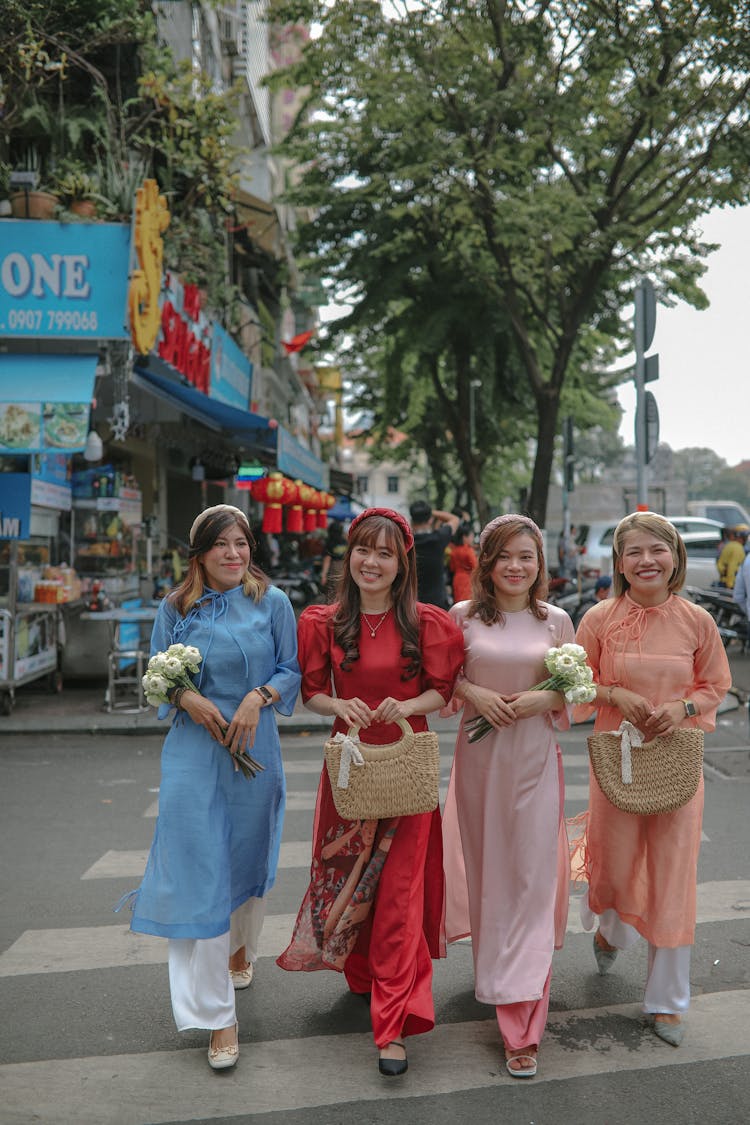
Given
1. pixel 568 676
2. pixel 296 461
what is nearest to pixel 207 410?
pixel 296 461

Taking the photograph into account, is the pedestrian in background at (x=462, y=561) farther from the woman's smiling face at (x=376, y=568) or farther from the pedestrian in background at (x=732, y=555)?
the woman's smiling face at (x=376, y=568)

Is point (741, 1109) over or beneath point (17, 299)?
beneath

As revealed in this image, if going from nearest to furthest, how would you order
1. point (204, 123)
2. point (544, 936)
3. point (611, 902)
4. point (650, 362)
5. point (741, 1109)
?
point (741, 1109) < point (544, 936) < point (611, 902) < point (650, 362) < point (204, 123)

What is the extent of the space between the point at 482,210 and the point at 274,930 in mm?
11202

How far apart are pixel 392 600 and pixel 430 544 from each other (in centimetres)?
671

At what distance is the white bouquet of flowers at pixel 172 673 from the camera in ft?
11.6

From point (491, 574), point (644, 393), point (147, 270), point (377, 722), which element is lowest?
point (377, 722)

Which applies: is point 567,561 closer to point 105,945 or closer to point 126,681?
point 126,681

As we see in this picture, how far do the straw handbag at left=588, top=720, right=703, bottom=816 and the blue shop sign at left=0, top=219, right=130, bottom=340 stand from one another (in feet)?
24.9

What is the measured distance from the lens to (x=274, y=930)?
4684 mm

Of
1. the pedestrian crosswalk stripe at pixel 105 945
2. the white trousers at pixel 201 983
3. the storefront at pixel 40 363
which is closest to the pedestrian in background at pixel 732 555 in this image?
the storefront at pixel 40 363

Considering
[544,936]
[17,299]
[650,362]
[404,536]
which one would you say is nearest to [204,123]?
[17,299]

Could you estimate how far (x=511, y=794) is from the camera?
362 cm

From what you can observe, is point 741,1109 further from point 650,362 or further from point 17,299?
point 17,299
